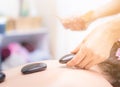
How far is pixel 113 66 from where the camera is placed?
49 centimetres

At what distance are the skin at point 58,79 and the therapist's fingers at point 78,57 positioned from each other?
0.01m

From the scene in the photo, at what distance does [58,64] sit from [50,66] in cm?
3

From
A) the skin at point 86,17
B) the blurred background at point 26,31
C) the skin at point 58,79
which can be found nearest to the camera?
the skin at point 58,79

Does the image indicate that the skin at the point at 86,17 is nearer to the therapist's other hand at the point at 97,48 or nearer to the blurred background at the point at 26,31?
the therapist's other hand at the point at 97,48

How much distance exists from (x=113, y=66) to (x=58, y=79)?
0.14m

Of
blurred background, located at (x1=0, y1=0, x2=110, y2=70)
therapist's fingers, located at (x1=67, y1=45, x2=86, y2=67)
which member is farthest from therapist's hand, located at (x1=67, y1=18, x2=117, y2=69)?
blurred background, located at (x1=0, y1=0, x2=110, y2=70)

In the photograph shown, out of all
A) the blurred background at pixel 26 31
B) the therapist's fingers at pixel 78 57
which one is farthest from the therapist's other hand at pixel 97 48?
the blurred background at pixel 26 31

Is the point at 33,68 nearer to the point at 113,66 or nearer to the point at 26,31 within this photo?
the point at 113,66

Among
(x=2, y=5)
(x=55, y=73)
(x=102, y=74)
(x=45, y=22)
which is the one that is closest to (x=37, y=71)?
(x=55, y=73)

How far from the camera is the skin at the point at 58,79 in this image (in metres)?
0.41

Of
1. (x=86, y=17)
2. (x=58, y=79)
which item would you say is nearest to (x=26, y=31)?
(x=86, y=17)

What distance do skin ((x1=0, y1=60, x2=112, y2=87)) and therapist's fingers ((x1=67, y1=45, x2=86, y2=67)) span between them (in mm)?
15

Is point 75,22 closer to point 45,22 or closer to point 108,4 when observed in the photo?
point 108,4

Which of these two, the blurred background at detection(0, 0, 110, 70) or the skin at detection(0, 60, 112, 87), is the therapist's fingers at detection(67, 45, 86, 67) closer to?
the skin at detection(0, 60, 112, 87)
